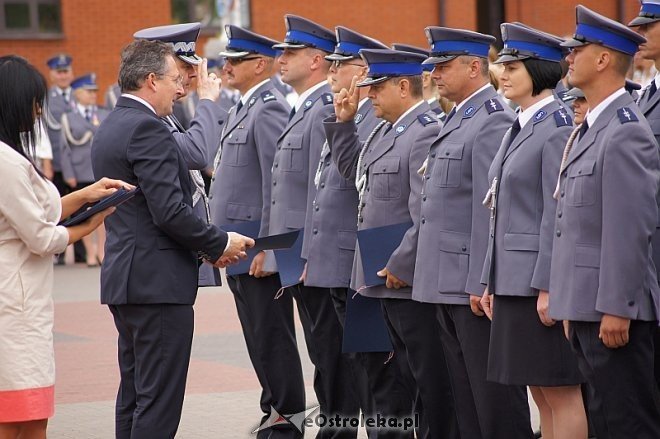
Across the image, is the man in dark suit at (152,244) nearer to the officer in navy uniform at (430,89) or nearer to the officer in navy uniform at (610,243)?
the officer in navy uniform at (430,89)

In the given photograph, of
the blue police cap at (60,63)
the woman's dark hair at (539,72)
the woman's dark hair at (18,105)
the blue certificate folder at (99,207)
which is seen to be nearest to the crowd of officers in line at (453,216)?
the woman's dark hair at (539,72)

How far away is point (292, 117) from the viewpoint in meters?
7.92

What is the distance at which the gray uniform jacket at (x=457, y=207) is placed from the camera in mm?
6199

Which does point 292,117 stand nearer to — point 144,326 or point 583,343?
point 144,326

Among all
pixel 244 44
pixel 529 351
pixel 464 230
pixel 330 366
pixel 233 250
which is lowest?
pixel 330 366

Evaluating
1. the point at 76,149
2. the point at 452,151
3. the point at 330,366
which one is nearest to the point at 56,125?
the point at 76,149

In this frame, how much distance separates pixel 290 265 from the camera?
25.0 feet

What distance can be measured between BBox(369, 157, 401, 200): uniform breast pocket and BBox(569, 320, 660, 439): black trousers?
1.77m

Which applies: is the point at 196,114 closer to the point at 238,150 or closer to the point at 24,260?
the point at 238,150

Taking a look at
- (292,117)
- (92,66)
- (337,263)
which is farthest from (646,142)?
(92,66)

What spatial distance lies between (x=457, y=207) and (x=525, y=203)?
545 mm

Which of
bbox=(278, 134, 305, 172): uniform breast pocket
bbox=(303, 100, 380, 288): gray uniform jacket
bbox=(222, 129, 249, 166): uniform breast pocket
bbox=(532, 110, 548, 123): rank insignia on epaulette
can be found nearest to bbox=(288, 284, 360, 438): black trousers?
bbox=(303, 100, 380, 288): gray uniform jacket

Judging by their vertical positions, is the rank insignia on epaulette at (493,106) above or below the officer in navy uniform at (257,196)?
above

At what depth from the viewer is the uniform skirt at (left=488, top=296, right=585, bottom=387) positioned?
5754 millimetres
